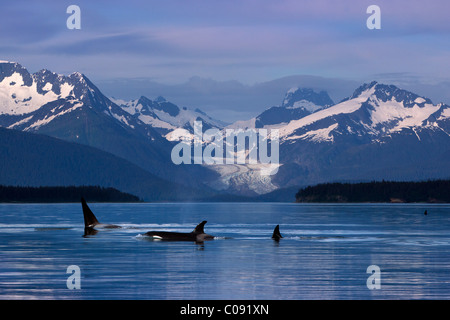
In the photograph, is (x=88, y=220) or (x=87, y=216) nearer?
(x=87, y=216)

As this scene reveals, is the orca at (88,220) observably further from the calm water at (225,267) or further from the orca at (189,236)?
the orca at (189,236)

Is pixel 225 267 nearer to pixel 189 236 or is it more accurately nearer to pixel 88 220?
pixel 189 236

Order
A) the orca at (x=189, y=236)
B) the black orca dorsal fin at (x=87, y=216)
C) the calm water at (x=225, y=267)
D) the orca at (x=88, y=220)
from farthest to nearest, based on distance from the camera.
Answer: the black orca dorsal fin at (x=87, y=216)
the orca at (x=88, y=220)
the orca at (x=189, y=236)
the calm water at (x=225, y=267)

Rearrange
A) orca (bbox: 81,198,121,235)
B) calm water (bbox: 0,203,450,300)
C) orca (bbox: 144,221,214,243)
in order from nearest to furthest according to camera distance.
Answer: calm water (bbox: 0,203,450,300)
orca (bbox: 144,221,214,243)
orca (bbox: 81,198,121,235)

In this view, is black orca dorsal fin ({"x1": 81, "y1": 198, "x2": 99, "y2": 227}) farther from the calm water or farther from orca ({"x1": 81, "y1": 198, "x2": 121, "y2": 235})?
the calm water

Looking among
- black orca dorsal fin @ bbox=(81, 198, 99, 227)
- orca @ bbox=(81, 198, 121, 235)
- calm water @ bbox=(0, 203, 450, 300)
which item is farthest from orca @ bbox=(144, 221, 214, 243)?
black orca dorsal fin @ bbox=(81, 198, 99, 227)

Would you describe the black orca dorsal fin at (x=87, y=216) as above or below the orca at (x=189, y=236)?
above

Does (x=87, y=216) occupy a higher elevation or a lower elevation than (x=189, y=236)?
higher

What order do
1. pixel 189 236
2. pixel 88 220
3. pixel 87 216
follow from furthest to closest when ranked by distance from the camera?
1. pixel 88 220
2. pixel 87 216
3. pixel 189 236

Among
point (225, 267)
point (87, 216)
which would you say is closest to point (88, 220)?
point (87, 216)

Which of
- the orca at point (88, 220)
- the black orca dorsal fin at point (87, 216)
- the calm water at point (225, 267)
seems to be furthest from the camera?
the black orca dorsal fin at point (87, 216)

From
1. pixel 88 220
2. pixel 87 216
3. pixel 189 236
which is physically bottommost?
pixel 189 236

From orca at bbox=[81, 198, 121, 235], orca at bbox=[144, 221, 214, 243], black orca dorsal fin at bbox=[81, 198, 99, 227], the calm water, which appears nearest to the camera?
the calm water

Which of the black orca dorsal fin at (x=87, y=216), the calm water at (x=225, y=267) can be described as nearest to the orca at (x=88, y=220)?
the black orca dorsal fin at (x=87, y=216)
